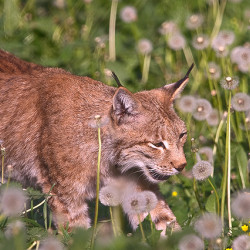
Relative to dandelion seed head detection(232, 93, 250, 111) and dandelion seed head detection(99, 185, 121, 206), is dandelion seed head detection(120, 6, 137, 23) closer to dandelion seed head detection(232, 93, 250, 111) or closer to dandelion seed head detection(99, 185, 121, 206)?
dandelion seed head detection(232, 93, 250, 111)

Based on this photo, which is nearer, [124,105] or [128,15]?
[124,105]

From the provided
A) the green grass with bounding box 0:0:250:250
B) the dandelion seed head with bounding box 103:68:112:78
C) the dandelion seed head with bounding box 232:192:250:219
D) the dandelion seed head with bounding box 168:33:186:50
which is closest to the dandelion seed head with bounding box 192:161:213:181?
the dandelion seed head with bounding box 232:192:250:219

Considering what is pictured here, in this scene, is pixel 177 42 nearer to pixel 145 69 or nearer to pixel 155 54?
pixel 145 69

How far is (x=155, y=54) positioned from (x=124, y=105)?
3.41m

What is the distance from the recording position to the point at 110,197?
13.5 feet

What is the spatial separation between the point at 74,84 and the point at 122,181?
815mm

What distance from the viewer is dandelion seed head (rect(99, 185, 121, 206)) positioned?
409 cm

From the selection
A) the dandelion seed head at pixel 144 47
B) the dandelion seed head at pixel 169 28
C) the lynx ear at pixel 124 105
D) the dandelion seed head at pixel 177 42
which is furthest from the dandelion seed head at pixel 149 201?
the dandelion seed head at pixel 169 28

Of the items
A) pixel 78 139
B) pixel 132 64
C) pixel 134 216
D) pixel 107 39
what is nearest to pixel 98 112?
pixel 78 139

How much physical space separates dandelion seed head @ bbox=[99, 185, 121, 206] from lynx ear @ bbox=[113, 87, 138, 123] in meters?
0.67

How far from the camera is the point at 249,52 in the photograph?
5.68 metres

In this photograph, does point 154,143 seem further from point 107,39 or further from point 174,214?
point 107,39

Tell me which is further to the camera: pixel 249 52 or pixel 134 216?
pixel 249 52

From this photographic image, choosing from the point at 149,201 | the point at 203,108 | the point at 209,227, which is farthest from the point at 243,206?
the point at 203,108
